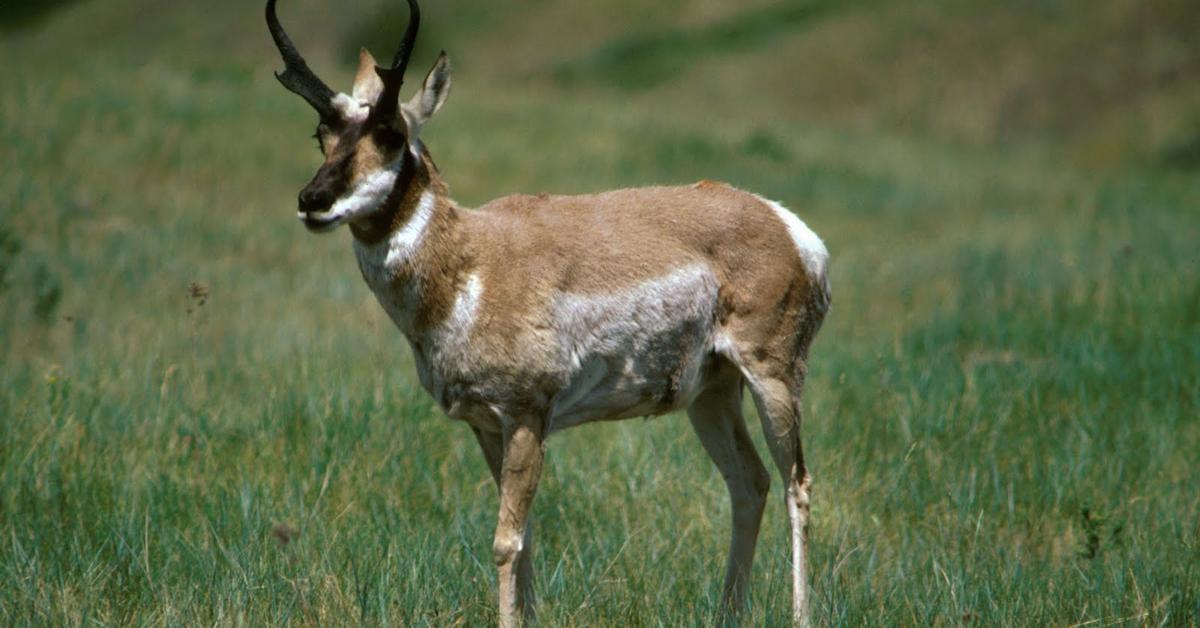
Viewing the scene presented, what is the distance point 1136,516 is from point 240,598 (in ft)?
13.0

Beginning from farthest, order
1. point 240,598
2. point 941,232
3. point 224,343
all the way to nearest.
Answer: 1. point 941,232
2. point 224,343
3. point 240,598

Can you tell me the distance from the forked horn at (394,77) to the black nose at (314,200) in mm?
330

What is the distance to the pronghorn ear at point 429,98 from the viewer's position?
4.64 metres

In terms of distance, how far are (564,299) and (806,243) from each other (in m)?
1.14

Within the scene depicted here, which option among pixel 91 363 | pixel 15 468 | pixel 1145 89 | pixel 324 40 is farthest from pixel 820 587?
pixel 324 40

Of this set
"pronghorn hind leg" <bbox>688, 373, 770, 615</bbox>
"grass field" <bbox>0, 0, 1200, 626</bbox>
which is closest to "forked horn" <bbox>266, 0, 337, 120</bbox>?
"grass field" <bbox>0, 0, 1200, 626</bbox>

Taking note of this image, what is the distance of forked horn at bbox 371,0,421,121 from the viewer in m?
4.36

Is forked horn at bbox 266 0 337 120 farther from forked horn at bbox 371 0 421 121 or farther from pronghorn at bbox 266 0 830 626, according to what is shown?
forked horn at bbox 371 0 421 121

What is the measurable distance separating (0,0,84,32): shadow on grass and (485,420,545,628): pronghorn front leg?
54011mm

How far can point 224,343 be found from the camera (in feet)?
29.4

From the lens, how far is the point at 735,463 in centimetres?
555

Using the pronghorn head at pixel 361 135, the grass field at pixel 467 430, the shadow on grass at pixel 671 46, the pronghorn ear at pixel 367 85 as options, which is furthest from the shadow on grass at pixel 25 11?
the pronghorn head at pixel 361 135

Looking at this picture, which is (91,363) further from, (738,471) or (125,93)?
(125,93)

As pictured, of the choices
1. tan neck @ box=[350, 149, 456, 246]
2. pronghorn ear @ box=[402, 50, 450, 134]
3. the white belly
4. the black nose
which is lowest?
the white belly
